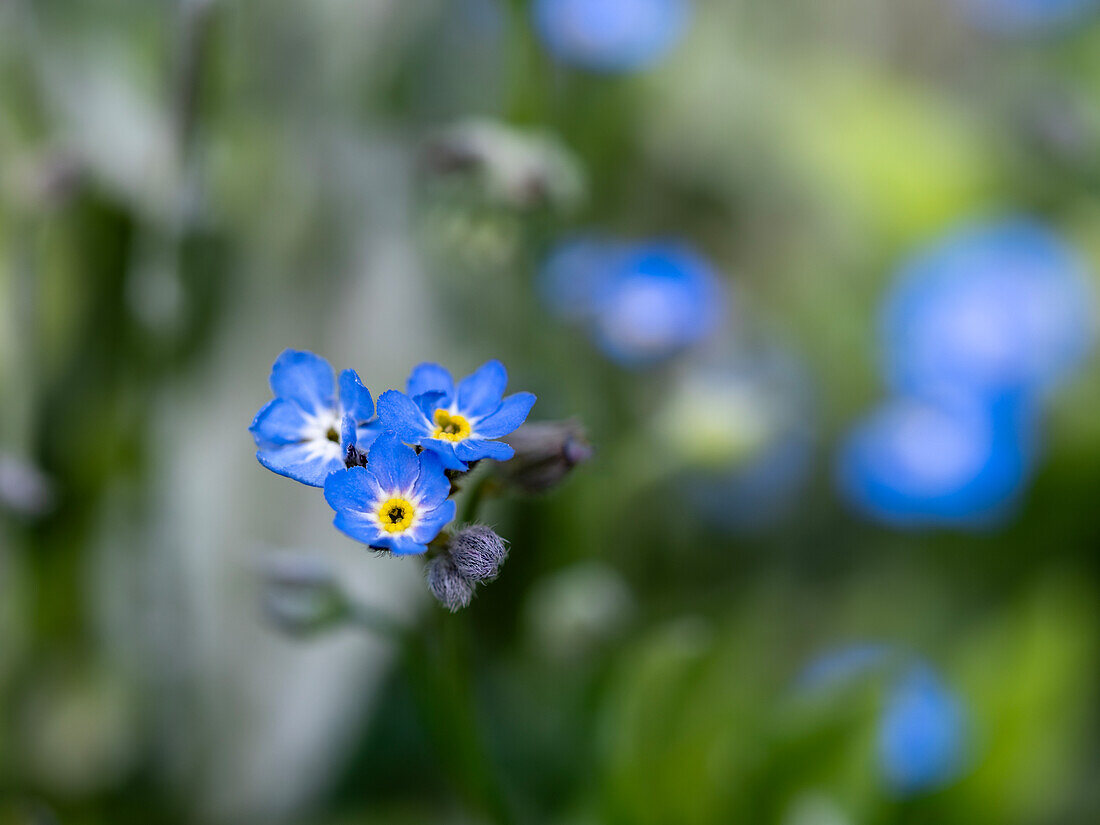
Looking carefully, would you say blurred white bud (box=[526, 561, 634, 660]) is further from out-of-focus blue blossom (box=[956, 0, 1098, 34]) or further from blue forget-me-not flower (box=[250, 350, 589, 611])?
out-of-focus blue blossom (box=[956, 0, 1098, 34])

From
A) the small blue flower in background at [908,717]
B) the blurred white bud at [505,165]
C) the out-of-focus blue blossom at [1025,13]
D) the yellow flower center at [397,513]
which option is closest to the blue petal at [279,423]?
the yellow flower center at [397,513]

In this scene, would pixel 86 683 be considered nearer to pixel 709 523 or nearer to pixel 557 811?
pixel 557 811

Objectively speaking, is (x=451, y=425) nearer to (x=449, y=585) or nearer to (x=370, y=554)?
(x=449, y=585)

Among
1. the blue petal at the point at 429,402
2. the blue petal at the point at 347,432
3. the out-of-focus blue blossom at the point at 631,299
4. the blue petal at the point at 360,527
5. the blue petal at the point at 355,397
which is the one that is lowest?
the blue petal at the point at 360,527

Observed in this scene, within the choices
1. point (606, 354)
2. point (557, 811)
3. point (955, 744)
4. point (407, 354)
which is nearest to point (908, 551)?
point (955, 744)

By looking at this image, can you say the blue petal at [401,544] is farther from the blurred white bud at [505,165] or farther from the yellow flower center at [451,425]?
the blurred white bud at [505,165]

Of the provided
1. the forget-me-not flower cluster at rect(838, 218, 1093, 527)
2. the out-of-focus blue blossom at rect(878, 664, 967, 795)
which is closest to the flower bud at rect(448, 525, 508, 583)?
the out-of-focus blue blossom at rect(878, 664, 967, 795)

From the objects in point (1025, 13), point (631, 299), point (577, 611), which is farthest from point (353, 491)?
point (1025, 13)

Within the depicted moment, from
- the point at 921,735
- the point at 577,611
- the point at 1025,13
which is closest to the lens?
the point at 577,611
